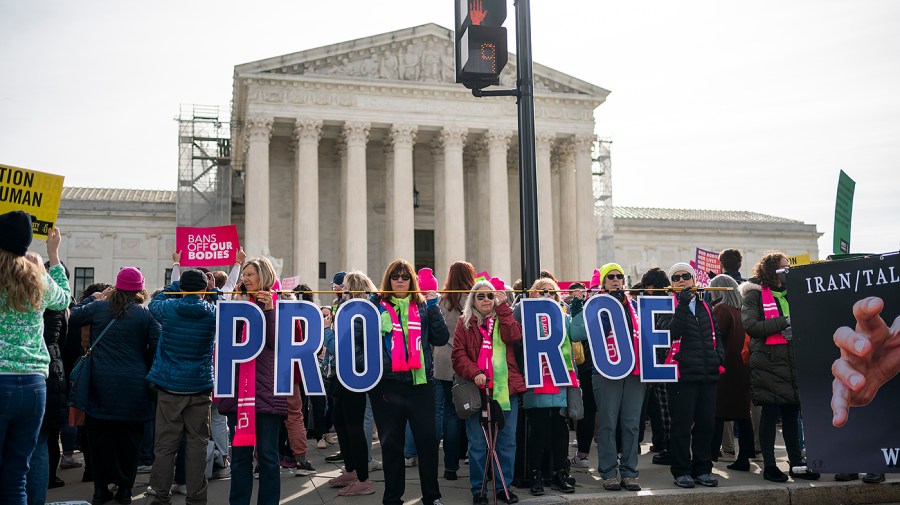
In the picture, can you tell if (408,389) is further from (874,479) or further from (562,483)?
(874,479)

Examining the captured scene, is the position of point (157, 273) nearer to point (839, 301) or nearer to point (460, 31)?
point (460, 31)

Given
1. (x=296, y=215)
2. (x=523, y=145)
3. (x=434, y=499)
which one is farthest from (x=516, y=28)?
(x=296, y=215)

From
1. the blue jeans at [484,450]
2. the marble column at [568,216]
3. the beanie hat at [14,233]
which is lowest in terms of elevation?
the blue jeans at [484,450]

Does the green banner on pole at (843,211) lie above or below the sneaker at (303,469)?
above

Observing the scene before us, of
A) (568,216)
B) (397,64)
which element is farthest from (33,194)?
(568,216)

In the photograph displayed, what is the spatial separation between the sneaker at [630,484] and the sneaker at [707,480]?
70cm

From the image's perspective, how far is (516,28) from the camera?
29.8ft

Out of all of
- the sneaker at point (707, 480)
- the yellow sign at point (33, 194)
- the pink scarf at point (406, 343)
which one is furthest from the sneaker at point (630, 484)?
the yellow sign at point (33, 194)

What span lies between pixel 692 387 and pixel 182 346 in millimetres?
5505

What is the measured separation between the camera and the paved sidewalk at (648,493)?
7906 mm

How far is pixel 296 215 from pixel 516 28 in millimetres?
31264

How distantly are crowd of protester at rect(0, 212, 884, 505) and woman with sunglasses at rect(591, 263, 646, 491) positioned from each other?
2 cm

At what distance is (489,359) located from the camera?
26.8 feet

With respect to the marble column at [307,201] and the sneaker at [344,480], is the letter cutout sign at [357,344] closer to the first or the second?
the sneaker at [344,480]
